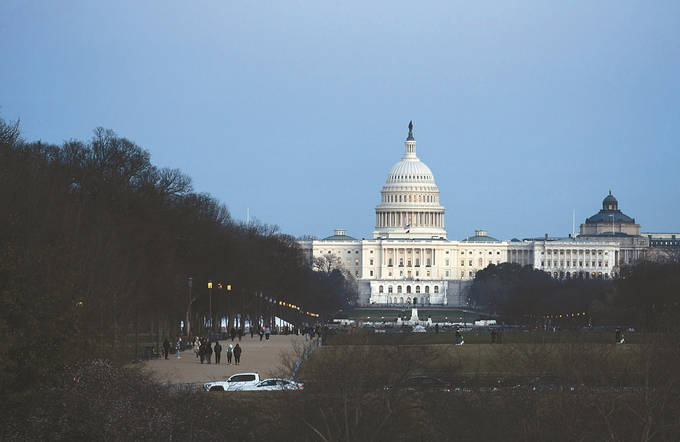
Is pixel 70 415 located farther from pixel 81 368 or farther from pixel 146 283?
pixel 146 283

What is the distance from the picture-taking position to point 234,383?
43.1m

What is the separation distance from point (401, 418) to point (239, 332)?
4866 cm

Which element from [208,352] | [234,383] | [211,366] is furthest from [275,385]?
[208,352]

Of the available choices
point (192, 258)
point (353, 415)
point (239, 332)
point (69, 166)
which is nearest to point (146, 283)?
point (69, 166)

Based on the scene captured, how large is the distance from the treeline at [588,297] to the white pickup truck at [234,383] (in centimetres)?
1120

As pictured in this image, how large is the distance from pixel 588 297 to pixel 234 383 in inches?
2950

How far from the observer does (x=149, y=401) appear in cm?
3347

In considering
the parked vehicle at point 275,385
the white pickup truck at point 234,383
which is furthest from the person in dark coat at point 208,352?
the parked vehicle at point 275,385

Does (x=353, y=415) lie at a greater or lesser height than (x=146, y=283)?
lesser

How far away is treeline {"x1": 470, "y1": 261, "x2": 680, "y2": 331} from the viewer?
87812 mm

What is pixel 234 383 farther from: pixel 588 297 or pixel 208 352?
pixel 588 297

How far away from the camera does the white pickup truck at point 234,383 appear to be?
4212cm

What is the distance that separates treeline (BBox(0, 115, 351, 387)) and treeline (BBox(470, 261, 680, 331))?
633 inches

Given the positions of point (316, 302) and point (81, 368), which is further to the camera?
point (316, 302)
